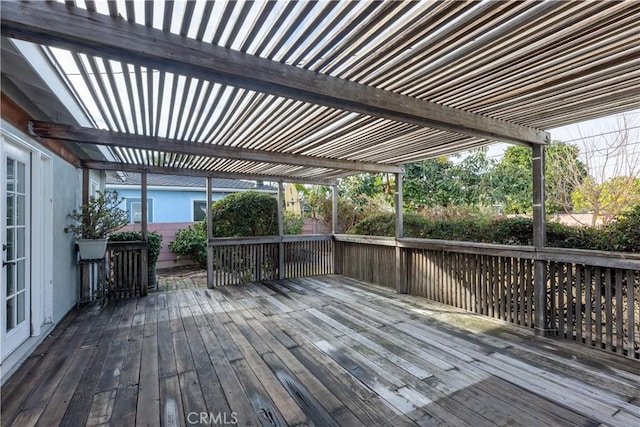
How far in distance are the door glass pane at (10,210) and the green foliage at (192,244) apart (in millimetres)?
5206

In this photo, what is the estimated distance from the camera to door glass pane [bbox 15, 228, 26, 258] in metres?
3.10

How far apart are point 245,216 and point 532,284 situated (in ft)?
18.0

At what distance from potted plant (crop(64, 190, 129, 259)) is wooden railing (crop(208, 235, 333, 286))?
69.7 inches

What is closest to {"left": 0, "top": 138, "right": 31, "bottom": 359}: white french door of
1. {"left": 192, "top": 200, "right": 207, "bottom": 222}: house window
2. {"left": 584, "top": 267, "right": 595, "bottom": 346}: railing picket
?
{"left": 584, "top": 267, "right": 595, "bottom": 346}: railing picket

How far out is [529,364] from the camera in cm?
274

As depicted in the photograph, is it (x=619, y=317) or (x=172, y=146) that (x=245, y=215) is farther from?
(x=619, y=317)

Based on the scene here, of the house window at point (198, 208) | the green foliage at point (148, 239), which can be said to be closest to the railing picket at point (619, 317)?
the green foliage at point (148, 239)

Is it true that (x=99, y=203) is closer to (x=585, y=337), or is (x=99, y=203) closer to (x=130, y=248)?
(x=130, y=248)

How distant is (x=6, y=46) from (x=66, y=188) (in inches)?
112

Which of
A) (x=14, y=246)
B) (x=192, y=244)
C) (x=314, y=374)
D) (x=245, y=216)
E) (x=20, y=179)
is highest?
(x=20, y=179)

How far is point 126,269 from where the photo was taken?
5.37m

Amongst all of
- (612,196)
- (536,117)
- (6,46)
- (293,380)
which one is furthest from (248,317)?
(612,196)

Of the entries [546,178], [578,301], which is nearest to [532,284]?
[578,301]

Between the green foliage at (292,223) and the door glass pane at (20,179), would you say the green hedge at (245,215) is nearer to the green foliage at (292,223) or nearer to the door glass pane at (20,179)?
the green foliage at (292,223)
